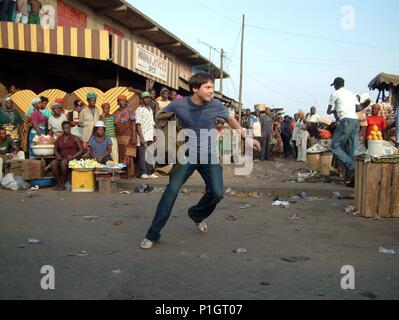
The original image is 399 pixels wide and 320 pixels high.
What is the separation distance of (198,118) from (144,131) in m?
5.46

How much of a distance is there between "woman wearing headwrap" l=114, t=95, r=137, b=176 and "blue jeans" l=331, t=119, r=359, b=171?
4.66 m

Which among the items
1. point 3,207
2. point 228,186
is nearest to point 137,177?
point 228,186

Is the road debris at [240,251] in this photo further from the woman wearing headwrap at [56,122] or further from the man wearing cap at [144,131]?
the woman wearing headwrap at [56,122]

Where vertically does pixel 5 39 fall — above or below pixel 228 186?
above

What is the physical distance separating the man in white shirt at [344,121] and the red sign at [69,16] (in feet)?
37.7

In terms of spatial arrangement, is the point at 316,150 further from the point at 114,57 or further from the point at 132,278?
the point at 132,278

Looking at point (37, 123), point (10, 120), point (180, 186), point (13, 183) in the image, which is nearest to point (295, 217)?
point (180, 186)

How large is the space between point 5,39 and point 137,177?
20.9ft

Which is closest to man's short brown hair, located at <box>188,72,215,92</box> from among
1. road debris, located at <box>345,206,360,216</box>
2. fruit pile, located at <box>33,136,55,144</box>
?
road debris, located at <box>345,206,360,216</box>

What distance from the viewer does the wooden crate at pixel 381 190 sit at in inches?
235

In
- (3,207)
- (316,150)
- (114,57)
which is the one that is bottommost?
(3,207)

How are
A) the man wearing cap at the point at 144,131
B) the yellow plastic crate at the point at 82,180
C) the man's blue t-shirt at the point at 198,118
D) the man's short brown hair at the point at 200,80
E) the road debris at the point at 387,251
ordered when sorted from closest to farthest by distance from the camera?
1. the road debris at the point at 387,251
2. the man's short brown hair at the point at 200,80
3. the man's blue t-shirt at the point at 198,118
4. the yellow plastic crate at the point at 82,180
5. the man wearing cap at the point at 144,131

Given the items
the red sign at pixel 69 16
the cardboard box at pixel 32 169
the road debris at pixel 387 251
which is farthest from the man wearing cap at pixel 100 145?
the red sign at pixel 69 16
